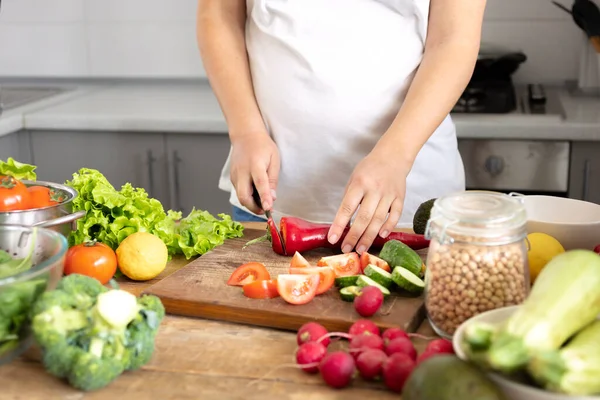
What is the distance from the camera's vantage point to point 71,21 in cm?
318

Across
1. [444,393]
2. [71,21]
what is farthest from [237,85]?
[71,21]

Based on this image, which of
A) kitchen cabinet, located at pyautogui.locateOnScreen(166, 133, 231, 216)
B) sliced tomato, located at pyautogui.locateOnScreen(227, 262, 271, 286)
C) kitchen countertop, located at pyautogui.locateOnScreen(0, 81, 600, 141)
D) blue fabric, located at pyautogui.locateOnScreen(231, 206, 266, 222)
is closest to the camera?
sliced tomato, located at pyautogui.locateOnScreen(227, 262, 271, 286)

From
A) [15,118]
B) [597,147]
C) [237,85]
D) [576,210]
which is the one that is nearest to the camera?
[576,210]

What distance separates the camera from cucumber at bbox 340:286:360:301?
120cm

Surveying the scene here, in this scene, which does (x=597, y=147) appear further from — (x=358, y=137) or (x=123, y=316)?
(x=123, y=316)

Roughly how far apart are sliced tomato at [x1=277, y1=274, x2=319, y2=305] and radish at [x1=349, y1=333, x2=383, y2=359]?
0.18 meters

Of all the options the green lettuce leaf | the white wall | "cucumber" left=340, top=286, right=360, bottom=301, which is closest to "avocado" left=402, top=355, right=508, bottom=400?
"cucumber" left=340, top=286, right=360, bottom=301

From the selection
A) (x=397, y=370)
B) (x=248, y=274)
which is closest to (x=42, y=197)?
(x=248, y=274)

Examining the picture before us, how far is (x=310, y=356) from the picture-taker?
3.32ft

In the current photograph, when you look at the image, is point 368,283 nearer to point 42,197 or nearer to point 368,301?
point 368,301

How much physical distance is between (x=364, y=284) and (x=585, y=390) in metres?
0.45

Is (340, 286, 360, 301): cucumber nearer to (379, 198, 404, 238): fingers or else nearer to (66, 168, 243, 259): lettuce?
(379, 198, 404, 238): fingers

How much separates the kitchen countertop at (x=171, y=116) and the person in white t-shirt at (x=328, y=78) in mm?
526

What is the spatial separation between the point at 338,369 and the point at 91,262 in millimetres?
485
